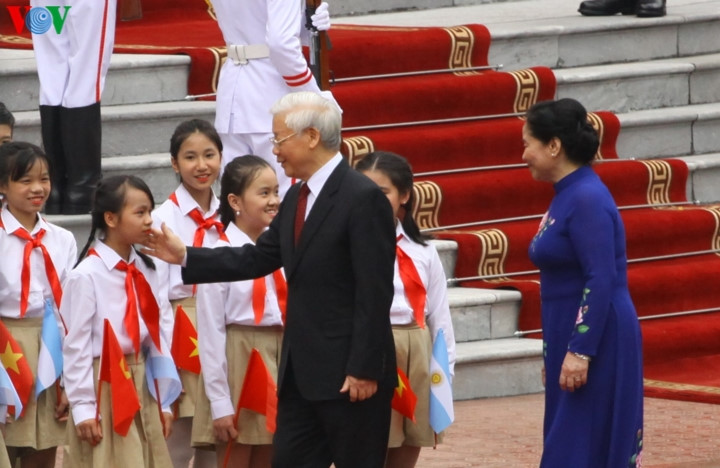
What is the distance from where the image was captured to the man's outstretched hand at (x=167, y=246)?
5.05 m

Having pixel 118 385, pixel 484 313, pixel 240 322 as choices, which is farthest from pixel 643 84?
pixel 118 385

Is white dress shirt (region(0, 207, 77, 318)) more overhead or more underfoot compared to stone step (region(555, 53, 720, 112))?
more underfoot

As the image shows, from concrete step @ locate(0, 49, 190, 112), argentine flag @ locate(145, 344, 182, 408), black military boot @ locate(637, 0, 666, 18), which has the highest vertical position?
black military boot @ locate(637, 0, 666, 18)

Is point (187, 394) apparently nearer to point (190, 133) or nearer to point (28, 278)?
point (28, 278)

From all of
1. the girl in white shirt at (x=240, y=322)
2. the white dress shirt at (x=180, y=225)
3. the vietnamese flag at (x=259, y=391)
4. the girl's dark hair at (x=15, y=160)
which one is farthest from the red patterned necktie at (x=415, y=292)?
the girl's dark hair at (x=15, y=160)

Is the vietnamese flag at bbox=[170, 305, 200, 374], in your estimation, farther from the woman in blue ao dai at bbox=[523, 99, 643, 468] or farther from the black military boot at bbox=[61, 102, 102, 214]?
the black military boot at bbox=[61, 102, 102, 214]

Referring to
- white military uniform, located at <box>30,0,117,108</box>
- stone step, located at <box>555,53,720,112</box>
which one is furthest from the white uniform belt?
stone step, located at <box>555,53,720,112</box>

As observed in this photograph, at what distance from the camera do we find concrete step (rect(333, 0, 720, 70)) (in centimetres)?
1034

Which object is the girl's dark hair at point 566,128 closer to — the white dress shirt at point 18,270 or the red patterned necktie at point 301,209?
the red patterned necktie at point 301,209

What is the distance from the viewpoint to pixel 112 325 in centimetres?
534

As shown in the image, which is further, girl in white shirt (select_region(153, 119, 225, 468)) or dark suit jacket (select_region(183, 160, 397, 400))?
girl in white shirt (select_region(153, 119, 225, 468))

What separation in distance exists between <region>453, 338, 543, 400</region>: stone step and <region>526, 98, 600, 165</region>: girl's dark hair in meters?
2.45

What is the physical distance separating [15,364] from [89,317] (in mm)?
405

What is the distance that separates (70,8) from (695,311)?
11.8 feet
